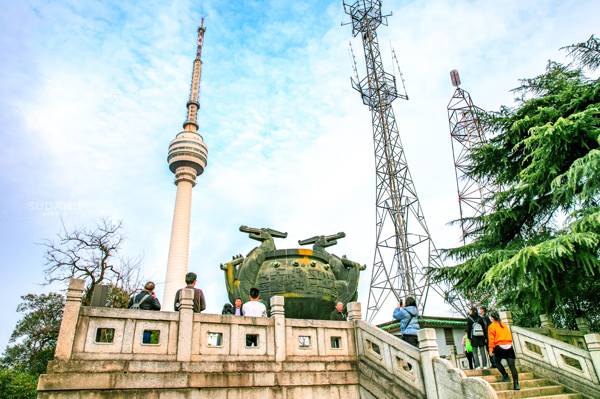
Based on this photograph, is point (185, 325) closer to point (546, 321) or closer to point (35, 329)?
point (546, 321)

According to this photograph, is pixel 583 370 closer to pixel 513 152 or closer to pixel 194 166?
pixel 513 152

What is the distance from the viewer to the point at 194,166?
72875 mm

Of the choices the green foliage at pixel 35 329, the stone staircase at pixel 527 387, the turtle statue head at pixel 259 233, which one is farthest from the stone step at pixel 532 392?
the green foliage at pixel 35 329

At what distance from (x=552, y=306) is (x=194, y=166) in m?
67.0

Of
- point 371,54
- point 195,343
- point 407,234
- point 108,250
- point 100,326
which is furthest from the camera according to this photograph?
point 371,54

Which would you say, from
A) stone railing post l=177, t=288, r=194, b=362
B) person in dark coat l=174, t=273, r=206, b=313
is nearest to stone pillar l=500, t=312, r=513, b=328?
person in dark coat l=174, t=273, r=206, b=313

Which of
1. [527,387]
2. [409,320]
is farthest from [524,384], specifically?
[409,320]

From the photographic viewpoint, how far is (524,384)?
29.4 feet

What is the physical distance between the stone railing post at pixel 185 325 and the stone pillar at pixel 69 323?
1.64 m

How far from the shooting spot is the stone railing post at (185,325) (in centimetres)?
723

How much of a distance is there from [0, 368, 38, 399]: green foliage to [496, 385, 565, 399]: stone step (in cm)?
1436

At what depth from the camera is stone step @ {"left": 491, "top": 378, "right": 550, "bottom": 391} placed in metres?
8.35

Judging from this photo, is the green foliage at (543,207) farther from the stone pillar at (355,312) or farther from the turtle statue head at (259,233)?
the turtle statue head at (259,233)

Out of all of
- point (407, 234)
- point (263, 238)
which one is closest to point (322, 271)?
point (263, 238)
